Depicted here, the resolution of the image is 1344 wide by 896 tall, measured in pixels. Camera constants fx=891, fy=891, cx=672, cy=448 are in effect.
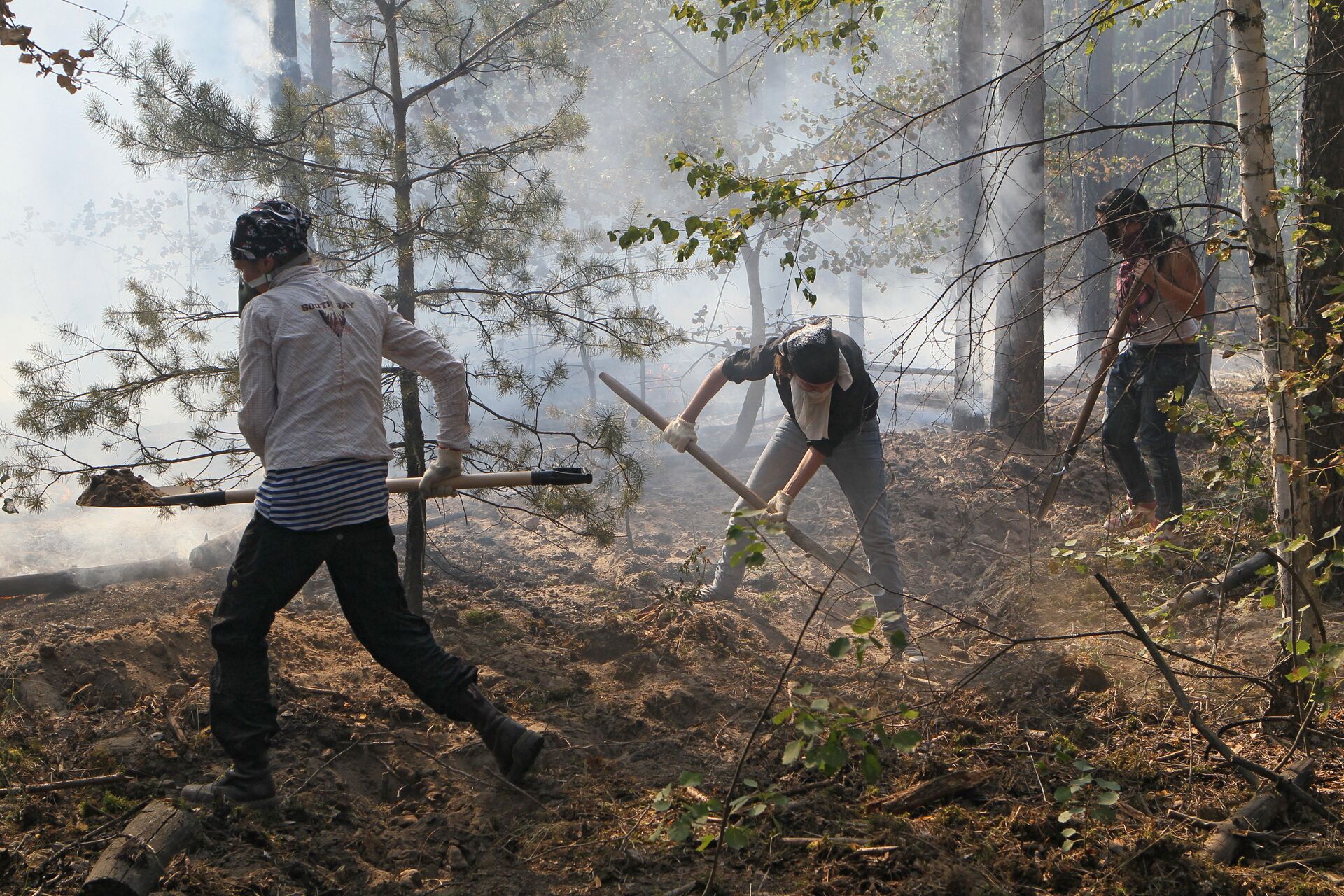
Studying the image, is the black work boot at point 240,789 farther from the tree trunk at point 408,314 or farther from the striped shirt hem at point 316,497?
the tree trunk at point 408,314

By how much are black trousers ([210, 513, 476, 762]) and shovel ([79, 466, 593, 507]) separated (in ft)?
1.64

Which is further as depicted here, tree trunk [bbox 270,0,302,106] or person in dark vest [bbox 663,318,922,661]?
tree trunk [bbox 270,0,302,106]

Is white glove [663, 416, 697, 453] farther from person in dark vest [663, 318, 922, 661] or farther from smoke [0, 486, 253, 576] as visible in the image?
smoke [0, 486, 253, 576]

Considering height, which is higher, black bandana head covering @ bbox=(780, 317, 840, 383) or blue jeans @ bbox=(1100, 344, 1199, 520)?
black bandana head covering @ bbox=(780, 317, 840, 383)

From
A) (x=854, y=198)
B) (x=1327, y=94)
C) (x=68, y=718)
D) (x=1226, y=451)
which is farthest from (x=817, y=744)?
(x=1327, y=94)

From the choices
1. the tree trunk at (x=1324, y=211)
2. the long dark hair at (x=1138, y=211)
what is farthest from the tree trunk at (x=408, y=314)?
the tree trunk at (x=1324, y=211)

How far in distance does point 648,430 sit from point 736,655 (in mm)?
10535

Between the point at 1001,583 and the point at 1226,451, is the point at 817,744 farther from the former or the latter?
the point at 1001,583

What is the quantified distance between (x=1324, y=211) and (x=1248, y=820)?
10.4ft

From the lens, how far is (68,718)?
327cm

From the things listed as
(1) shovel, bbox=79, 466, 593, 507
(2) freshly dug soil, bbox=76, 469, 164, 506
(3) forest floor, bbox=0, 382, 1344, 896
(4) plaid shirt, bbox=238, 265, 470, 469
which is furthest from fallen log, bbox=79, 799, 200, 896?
(2) freshly dug soil, bbox=76, 469, 164, 506

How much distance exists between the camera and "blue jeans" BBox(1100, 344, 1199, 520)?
4.99 metres

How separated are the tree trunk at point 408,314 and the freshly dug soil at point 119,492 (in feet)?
3.88

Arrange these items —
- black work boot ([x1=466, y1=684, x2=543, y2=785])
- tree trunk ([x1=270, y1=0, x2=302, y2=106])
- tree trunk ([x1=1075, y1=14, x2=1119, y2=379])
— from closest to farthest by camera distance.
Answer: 1. black work boot ([x1=466, y1=684, x2=543, y2=785])
2. tree trunk ([x1=270, y1=0, x2=302, y2=106])
3. tree trunk ([x1=1075, y1=14, x2=1119, y2=379])
